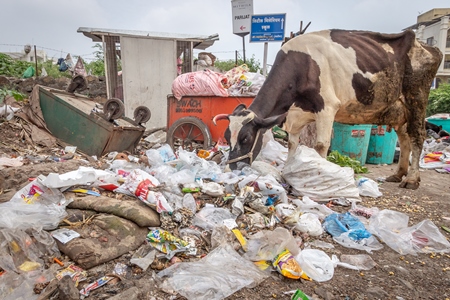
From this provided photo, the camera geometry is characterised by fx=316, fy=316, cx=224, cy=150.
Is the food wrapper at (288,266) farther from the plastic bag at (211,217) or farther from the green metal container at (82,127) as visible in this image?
the green metal container at (82,127)

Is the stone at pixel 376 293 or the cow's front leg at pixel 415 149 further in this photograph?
the cow's front leg at pixel 415 149

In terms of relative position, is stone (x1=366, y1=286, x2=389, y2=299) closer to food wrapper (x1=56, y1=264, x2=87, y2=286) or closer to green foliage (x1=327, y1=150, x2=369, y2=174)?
food wrapper (x1=56, y1=264, x2=87, y2=286)

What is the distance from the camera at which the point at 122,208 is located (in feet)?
7.94

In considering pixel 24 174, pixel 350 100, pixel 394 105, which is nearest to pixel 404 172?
pixel 394 105

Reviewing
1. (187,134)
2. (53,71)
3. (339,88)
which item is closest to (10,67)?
(53,71)

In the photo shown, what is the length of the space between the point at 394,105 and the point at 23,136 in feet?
18.5

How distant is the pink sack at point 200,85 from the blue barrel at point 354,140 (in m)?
2.25

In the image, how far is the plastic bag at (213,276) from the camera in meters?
1.83

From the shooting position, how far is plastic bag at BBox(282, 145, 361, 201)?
11.3 ft

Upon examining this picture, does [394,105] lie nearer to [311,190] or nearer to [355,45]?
[355,45]

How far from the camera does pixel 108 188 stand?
112 inches

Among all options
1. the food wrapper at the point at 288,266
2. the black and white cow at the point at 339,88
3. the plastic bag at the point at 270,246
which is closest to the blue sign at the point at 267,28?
the black and white cow at the point at 339,88

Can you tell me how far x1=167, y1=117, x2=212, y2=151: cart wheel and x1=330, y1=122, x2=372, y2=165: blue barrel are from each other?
2.51 metres

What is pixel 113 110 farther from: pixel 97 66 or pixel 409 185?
pixel 97 66
